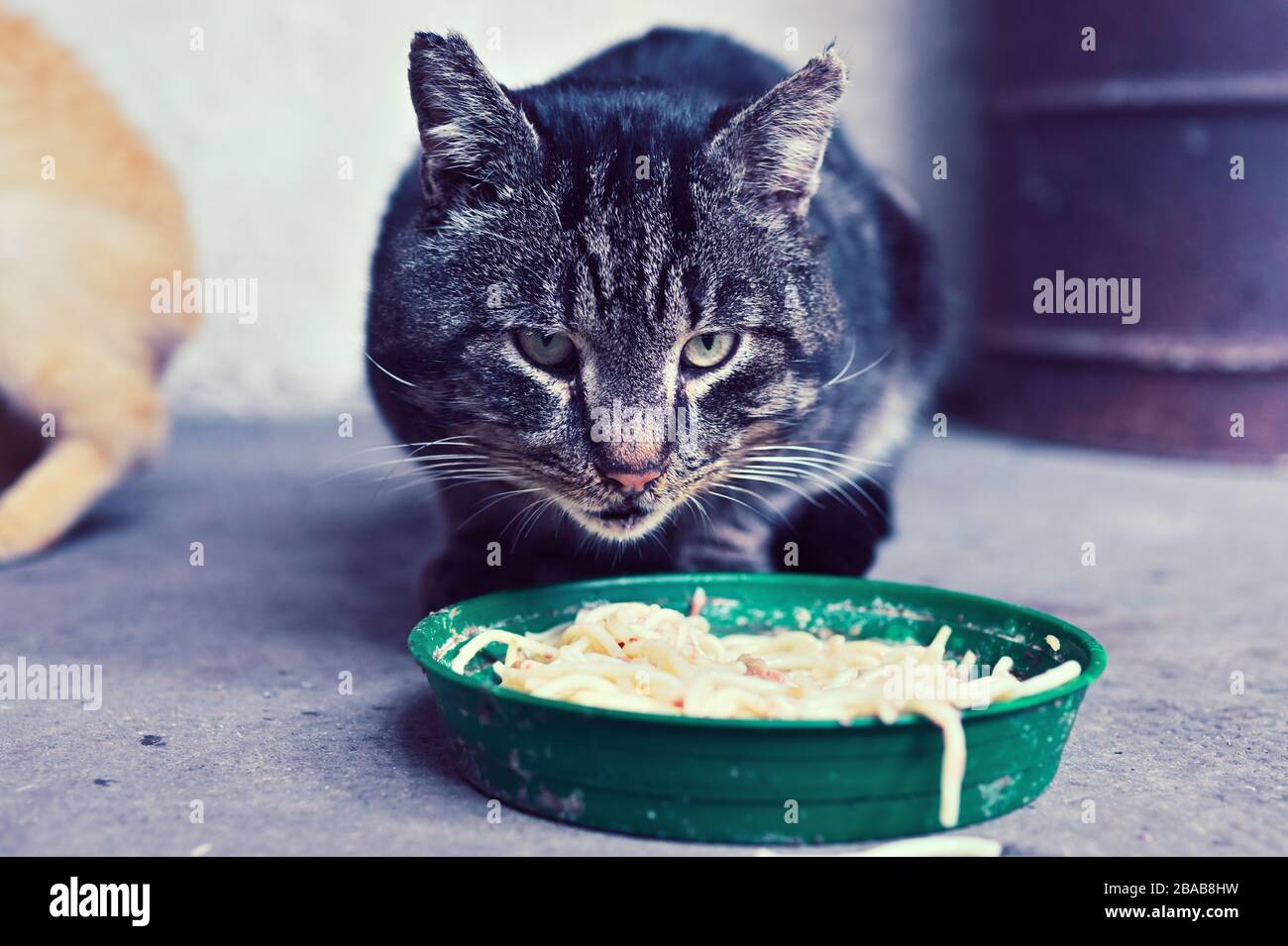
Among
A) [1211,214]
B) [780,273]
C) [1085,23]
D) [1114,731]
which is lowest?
[1114,731]

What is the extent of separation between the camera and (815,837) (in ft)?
4.21

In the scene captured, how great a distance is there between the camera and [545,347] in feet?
5.46

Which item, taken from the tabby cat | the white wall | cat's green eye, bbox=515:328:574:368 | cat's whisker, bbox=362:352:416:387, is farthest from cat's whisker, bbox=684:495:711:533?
the white wall

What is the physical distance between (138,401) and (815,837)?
184 centimetres

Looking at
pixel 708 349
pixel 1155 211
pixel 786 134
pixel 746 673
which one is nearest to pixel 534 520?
pixel 708 349

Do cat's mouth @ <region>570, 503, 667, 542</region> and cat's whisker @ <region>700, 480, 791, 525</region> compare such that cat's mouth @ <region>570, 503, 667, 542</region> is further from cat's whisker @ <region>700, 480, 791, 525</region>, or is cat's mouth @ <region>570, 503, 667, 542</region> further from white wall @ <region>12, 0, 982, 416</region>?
white wall @ <region>12, 0, 982, 416</region>

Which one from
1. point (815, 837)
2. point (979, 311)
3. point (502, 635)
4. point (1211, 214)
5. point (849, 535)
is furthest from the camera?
point (979, 311)

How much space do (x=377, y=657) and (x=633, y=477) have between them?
0.60 meters

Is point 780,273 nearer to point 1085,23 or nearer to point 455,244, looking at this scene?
point 455,244

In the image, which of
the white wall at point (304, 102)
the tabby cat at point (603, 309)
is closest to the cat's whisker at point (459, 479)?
the tabby cat at point (603, 309)

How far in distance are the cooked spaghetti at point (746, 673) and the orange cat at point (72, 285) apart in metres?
1.30

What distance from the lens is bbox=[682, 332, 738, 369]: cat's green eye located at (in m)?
1.68

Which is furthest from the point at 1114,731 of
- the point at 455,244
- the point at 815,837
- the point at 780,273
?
the point at 455,244

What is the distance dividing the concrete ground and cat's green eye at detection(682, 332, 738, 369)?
565 mm
